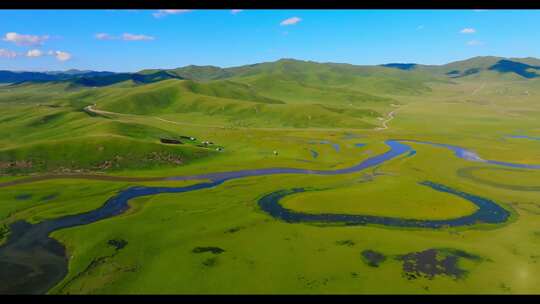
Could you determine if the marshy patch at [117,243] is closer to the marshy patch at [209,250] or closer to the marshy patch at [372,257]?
the marshy patch at [209,250]

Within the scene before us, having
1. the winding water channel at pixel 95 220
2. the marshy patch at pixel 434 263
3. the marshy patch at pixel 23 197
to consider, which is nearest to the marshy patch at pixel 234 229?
the winding water channel at pixel 95 220

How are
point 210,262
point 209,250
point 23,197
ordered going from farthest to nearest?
1. point 23,197
2. point 209,250
3. point 210,262

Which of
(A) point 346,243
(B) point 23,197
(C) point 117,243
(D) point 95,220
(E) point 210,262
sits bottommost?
(E) point 210,262

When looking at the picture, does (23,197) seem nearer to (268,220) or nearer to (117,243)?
(117,243)

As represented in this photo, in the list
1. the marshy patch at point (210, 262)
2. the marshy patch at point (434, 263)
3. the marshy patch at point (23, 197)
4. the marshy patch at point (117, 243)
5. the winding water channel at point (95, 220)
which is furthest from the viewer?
the marshy patch at point (23, 197)

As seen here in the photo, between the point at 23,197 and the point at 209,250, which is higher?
the point at 23,197

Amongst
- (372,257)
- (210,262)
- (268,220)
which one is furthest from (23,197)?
(372,257)

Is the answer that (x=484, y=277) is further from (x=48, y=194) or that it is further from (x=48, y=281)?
(x=48, y=194)
